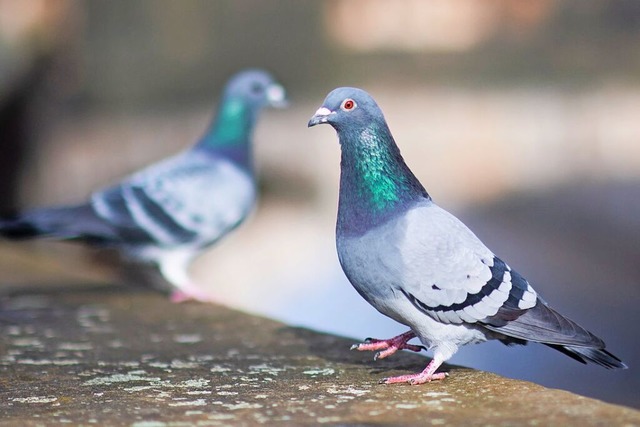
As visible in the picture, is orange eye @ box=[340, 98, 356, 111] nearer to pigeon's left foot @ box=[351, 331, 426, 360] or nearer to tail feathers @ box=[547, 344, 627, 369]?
pigeon's left foot @ box=[351, 331, 426, 360]

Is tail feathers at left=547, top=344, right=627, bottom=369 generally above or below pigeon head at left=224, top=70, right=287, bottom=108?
below

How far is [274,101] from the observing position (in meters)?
7.14

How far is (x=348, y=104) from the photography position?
3590 mm

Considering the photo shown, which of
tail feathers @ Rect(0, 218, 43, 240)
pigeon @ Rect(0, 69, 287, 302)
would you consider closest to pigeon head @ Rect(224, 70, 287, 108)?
pigeon @ Rect(0, 69, 287, 302)

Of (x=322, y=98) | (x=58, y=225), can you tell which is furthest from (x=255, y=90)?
(x=322, y=98)

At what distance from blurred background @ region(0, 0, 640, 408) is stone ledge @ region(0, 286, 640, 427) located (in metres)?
5.67

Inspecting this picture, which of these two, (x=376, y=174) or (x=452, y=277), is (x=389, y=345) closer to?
(x=452, y=277)

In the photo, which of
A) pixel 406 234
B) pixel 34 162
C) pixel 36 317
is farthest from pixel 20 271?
pixel 34 162

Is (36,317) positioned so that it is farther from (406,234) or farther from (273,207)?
(273,207)

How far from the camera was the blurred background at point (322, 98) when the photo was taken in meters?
11.2

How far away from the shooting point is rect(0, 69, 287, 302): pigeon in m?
6.10

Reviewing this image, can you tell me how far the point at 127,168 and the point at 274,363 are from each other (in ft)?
26.6

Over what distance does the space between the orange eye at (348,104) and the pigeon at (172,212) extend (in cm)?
259

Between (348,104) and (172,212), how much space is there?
2.94 m
